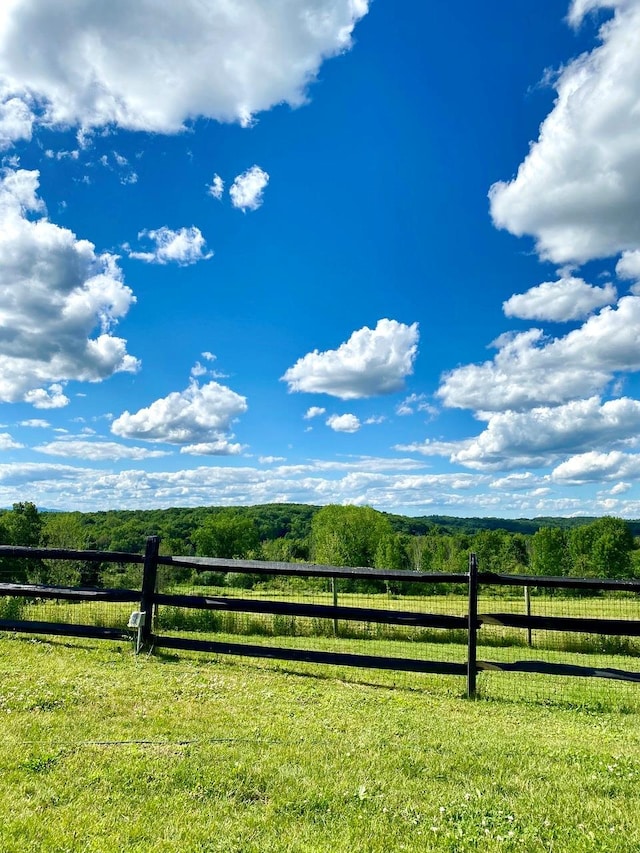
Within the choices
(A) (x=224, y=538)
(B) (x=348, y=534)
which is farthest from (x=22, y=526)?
(B) (x=348, y=534)

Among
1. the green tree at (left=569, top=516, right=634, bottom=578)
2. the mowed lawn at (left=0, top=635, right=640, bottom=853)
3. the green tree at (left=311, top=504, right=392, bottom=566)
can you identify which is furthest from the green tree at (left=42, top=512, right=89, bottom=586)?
the green tree at (left=569, top=516, right=634, bottom=578)

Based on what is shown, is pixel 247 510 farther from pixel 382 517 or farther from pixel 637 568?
pixel 637 568

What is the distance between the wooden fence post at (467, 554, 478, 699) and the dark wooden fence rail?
0.01 metres

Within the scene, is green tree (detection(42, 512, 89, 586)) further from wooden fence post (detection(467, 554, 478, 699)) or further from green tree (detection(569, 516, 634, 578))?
green tree (detection(569, 516, 634, 578))

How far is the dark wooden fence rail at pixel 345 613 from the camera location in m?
7.91

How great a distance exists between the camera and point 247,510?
116062 millimetres

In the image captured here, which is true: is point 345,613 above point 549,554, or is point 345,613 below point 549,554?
above

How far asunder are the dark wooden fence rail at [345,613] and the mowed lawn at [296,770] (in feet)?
2.01

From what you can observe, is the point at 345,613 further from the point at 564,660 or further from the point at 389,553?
the point at 389,553

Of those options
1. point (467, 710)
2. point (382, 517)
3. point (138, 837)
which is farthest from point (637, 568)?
point (138, 837)

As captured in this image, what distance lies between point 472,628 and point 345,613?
5.83 ft

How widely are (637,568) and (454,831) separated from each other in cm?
7057

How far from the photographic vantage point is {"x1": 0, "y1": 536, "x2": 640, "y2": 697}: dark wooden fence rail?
7906 mm

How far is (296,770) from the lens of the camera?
4543mm
